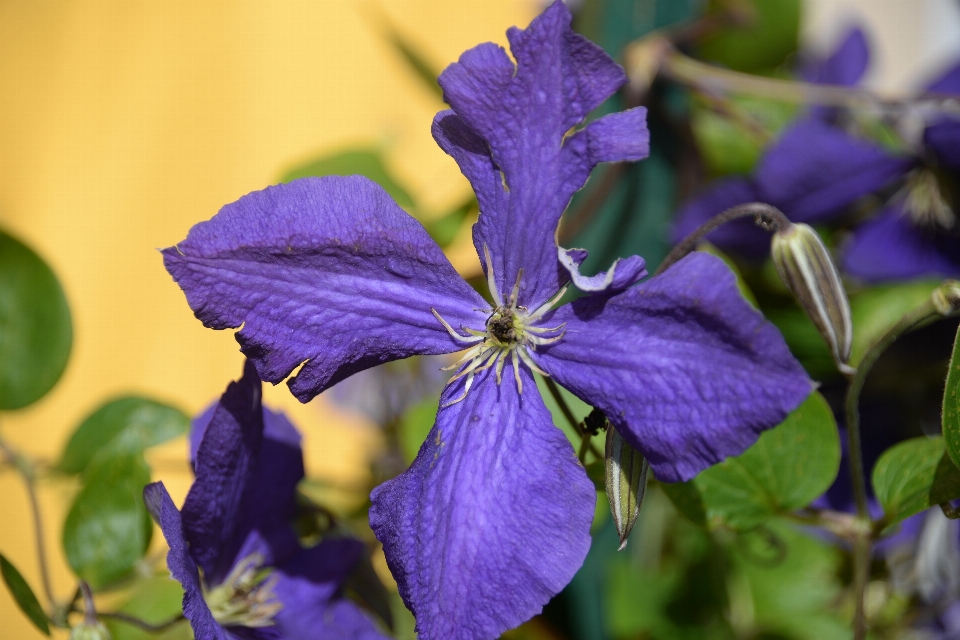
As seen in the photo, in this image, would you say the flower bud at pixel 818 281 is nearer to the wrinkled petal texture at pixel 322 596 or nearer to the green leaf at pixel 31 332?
the wrinkled petal texture at pixel 322 596

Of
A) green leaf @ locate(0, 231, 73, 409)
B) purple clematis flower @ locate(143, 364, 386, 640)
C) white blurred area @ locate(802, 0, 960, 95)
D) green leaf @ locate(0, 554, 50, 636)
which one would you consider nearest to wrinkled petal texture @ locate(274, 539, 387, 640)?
purple clematis flower @ locate(143, 364, 386, 640)

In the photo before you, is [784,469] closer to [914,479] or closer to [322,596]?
[914,479]

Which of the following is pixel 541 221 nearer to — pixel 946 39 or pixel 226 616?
pixel 226 616

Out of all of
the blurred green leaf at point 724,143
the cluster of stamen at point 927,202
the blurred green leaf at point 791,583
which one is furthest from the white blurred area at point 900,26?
the blurred green leaf at point 791,583

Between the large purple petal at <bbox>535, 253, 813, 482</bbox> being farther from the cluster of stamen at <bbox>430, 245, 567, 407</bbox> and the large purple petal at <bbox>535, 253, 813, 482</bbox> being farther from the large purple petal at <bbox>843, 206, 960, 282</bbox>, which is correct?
the large purple petal at <bbox>843, 206, 960, 282</bbox>

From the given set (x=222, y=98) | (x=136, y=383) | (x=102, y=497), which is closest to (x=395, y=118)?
(x=222, y=98)

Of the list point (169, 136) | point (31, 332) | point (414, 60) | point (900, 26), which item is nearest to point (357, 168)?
point (414, 60)
